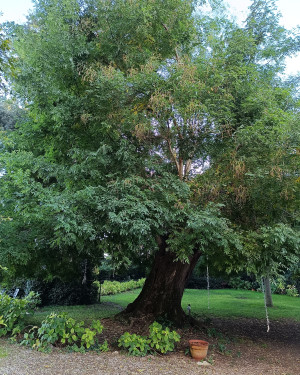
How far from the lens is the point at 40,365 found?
15.1 ft

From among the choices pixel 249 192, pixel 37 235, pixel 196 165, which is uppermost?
pixel 196 165

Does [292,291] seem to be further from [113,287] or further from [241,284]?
[113,287]

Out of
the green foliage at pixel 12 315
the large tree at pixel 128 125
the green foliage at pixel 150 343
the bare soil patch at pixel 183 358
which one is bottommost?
the bare soil patch at pixel 183 358

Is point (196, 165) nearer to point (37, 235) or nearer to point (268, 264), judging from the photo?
point (268, 264)

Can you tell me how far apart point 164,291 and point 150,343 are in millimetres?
2130

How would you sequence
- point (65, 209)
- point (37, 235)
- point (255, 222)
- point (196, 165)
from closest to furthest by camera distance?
1. point (65, 209)
2. point (255, 222)
3. point (37, 235)
4. point (196, 165)

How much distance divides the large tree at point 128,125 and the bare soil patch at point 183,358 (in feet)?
4.26

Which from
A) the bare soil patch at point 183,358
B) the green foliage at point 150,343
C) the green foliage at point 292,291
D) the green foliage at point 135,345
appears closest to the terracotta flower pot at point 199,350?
the bare soil patch at point 183,358

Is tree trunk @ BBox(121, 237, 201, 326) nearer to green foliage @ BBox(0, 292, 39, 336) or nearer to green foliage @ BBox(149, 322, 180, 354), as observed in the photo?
green foliage @ BBox(149, 322, 180, 354)

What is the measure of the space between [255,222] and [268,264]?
Answer: 0.83 metres

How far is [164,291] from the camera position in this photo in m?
7.86

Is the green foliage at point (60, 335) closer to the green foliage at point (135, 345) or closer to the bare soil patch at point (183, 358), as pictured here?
the bare soil patch at point (183, 358)

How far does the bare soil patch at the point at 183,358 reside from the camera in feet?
15.3

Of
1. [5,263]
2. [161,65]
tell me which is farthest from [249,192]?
[5,263]
